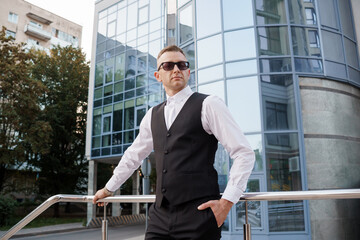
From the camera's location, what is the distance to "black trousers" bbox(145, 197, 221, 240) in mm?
1581

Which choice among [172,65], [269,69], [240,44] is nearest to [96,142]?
[240,44]

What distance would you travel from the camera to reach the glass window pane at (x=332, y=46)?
454 inches

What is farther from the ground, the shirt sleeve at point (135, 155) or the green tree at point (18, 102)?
the green tree at point (18, 102)

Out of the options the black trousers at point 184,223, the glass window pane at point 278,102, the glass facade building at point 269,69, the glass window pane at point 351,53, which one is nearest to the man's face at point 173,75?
the black trousers at point 184,223

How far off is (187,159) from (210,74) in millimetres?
10712

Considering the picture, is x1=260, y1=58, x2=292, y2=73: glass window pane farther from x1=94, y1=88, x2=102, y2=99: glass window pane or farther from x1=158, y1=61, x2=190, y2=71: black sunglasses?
x1=94, y1=88, x2=102, y2=99: glass window pane

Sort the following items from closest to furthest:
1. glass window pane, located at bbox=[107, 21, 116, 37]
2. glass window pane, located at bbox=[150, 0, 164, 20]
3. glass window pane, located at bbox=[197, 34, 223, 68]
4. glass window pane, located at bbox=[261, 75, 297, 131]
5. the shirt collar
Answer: the shirt collar < glass window pane, located at bbox=[261, 75, 297, 131] < glass window pane, located at bbox=[197, 34, 223, 68] < glass window pane, located at bbox=[150, 0, 164, 20] < glass window pane, located at bbox=[107, 21, 116, 37]

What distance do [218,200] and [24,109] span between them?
19614 mm

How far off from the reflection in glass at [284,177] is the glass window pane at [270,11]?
167 inches

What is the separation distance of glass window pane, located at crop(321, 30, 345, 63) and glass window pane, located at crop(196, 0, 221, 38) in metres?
3.94

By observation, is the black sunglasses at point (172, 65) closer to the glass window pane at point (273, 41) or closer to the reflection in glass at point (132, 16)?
the glass window pane at point (273, 41)

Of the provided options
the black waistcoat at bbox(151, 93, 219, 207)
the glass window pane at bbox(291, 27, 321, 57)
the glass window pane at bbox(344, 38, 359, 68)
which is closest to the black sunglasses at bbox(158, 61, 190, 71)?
the black waistcoat at bbox(151, 93, 219, 207)

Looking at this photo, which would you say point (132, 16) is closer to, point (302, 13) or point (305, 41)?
point (302, 13)

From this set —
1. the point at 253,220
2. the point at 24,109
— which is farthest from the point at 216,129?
the point at 24,109
